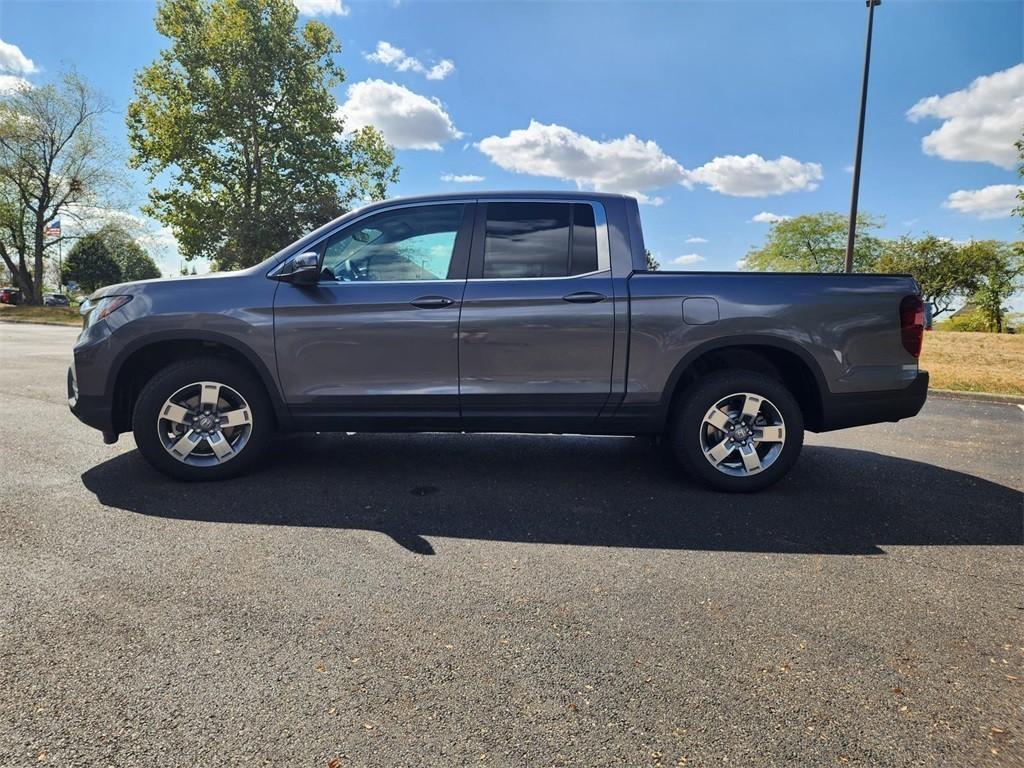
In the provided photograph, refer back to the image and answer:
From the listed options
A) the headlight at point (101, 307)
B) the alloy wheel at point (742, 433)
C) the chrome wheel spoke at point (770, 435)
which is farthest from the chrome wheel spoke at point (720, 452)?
the headlight at point (101, 307)

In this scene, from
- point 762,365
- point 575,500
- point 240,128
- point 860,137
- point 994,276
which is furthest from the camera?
point 994,276

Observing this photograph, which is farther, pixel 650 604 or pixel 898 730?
pixel 650 604

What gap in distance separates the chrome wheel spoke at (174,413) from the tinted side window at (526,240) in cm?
219

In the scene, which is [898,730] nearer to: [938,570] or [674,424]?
[938,570]

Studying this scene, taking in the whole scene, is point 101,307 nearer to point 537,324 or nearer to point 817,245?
point 537,324

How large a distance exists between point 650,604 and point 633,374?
5.59ft

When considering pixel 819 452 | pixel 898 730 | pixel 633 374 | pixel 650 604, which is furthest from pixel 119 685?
pixel 819 452

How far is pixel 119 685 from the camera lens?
1916mm

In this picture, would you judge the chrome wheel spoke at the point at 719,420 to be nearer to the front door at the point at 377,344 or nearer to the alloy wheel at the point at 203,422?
the front door at the point at 377,344

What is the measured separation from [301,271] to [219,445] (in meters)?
1.28

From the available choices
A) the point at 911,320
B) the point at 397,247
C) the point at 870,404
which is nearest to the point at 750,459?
the point at 870,404

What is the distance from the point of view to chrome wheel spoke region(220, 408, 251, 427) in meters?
3.94

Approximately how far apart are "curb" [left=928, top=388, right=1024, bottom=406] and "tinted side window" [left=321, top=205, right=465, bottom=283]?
8523mm

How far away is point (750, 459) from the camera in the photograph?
3922 mm
